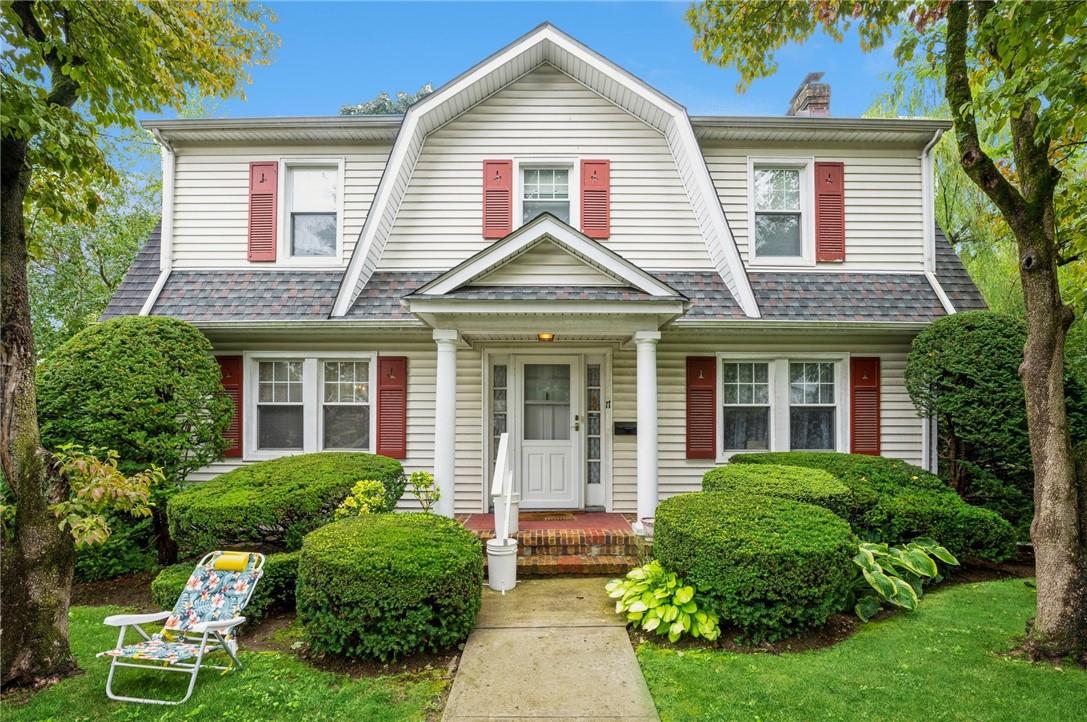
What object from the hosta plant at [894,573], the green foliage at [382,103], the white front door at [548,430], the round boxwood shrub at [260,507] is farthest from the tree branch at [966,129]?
the green foliage at [382,103]

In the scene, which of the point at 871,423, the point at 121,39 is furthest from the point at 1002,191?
the point at 121,39

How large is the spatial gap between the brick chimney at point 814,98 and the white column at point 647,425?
559cm

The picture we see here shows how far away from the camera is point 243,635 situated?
15.0 ft

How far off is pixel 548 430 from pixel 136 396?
15.6ft

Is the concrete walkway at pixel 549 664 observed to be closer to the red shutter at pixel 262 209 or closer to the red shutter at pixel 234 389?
the red shutter at pixel 234 389

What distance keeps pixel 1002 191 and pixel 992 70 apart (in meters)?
1.46

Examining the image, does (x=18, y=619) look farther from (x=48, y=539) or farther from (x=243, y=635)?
(x=243, y=635)

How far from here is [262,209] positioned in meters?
7.68

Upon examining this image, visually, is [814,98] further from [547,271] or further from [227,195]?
[227,195]

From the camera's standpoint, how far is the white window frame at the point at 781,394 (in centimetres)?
754

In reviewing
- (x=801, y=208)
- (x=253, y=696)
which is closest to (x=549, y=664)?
(x=253, y=696)

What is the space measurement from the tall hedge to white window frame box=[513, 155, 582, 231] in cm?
438

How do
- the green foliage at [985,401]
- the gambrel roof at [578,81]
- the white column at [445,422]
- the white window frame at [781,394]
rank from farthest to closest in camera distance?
the white window frame at [781,394]
the gambrel roof at [578,81]
the green foliage at [985,401]
the white column at [445,422]

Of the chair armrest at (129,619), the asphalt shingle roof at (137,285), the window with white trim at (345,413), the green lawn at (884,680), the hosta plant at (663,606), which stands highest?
the asphalt shingle roof at (137,285)
